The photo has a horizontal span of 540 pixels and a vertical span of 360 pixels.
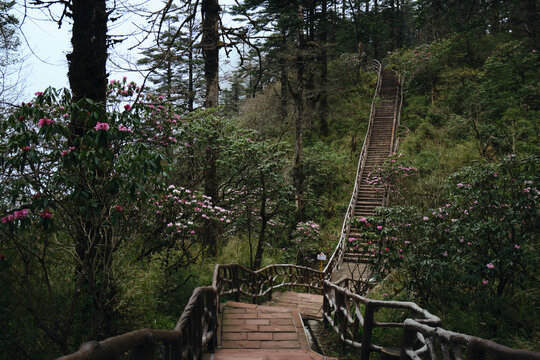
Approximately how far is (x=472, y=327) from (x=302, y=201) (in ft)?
33.0

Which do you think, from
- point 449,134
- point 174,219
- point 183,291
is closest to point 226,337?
point 183,291

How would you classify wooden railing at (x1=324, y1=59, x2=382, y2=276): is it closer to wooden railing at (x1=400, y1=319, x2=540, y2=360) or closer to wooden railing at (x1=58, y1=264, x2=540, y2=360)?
wooden railing at (x1=58, y1=264, x2=540, y2=360)

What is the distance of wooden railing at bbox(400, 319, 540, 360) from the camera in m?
1.69

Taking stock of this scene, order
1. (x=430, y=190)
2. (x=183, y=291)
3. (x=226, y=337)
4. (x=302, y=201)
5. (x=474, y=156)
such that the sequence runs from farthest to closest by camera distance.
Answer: (x=302, y=201) → (x=474, y=156) → (x=430, y=190) → (x=183, y=291) → (x=226, y=337)

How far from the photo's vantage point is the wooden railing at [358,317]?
10.9ft

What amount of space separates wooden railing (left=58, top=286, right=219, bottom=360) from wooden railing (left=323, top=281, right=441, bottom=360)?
1.95 m

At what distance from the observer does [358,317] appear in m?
4.12

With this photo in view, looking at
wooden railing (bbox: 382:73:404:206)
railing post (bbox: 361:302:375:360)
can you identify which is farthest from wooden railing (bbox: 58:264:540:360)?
wooden railing (bbox: 382:73:404:206)

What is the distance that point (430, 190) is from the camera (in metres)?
10.2

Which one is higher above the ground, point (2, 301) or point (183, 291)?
point (2, 301)

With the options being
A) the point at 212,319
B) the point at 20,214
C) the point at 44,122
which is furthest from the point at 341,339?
the point at 44,122

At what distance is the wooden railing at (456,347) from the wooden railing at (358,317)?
177mm

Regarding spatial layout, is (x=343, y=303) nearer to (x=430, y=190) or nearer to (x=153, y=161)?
(x=153, y=161)

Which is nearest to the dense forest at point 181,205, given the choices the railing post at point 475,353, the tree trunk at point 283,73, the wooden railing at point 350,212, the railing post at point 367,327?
the tree trunk at point 283,73
